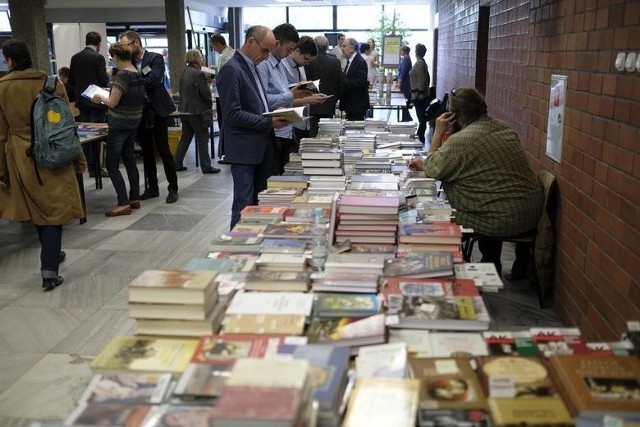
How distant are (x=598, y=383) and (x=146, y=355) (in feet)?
3.62

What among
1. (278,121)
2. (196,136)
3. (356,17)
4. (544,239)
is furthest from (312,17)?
(544,239)

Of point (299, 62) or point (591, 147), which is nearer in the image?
point (591, 147)

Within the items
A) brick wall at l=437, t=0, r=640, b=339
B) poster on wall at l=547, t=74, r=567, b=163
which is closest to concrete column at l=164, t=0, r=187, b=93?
brick wall at l=437, t=0, r=640, b=339

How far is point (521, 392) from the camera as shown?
1.44 metres

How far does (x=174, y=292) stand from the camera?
1758 mm

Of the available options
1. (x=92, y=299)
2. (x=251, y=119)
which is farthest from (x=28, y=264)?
(x=251, y=119)

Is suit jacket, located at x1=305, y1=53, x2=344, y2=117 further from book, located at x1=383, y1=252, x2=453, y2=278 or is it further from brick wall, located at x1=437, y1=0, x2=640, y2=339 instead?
book, located at x1=383, y1=252, x2=453, y2=278

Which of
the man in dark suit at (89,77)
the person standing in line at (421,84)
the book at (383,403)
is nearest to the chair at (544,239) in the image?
the book at (383,403)

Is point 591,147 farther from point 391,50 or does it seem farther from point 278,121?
point 391,50

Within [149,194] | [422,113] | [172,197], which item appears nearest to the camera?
[172,197]

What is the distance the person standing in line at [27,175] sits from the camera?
3.85 metres

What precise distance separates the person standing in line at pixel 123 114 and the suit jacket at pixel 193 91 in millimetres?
1848

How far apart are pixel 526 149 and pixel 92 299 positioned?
304 centimetres

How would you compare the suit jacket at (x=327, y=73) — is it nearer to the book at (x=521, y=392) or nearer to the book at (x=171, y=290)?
the book at (x=171, y=290)
